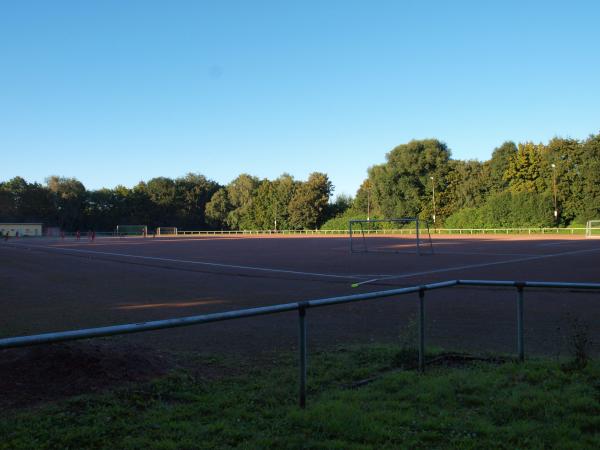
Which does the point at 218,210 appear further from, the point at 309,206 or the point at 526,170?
the point at 526,170

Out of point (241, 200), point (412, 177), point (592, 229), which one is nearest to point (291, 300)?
point (592, 229)

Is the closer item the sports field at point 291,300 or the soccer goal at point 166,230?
the sports field at point 291,300

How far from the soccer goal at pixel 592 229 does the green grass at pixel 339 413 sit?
5594cm

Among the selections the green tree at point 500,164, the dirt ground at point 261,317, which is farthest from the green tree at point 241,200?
the dirt ground at point 261,317

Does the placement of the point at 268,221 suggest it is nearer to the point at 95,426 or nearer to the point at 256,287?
the point at 256,287

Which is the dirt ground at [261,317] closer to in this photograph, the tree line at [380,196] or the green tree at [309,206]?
the tree line at [380,196]

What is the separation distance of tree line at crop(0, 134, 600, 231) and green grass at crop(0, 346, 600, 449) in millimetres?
67067

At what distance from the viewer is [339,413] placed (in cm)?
450

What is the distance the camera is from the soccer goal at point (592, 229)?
55241mm

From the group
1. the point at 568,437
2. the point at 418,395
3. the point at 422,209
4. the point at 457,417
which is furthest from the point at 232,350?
the point at 422,209

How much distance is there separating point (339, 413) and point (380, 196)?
88.5m

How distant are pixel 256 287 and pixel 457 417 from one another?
40.3ft

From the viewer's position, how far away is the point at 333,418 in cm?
439

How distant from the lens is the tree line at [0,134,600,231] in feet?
221
